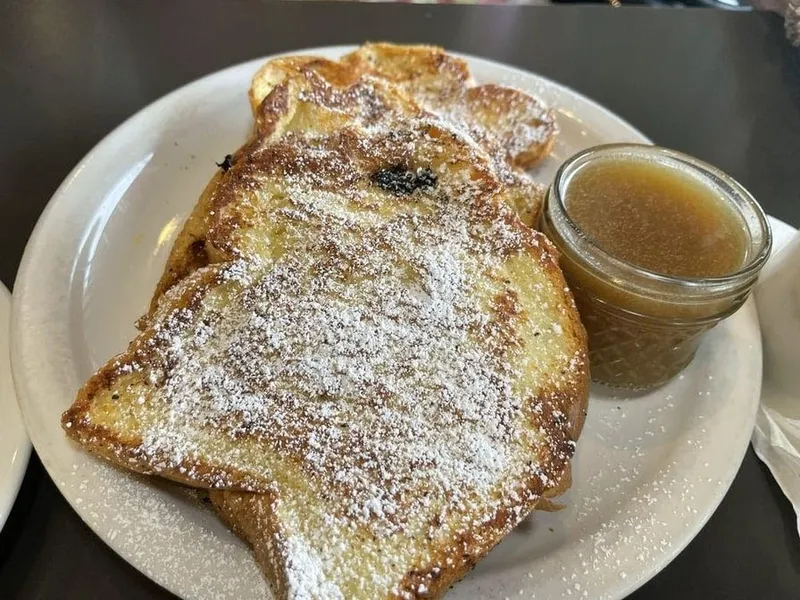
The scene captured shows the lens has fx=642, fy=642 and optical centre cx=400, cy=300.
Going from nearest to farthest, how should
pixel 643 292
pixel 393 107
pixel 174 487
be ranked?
1. pixel 174 487
2. pixel 643 292
3. pixel 393 107

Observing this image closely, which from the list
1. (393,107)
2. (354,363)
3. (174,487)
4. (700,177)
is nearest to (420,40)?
(393,107)

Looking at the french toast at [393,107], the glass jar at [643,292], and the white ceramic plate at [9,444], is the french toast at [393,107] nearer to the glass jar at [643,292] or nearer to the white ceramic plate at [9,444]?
the glass jar at [643,292]

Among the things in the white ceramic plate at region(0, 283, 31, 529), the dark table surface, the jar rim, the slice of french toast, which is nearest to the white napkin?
the dark table surface

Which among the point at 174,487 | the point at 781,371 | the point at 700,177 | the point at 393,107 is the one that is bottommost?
the point at 781,371

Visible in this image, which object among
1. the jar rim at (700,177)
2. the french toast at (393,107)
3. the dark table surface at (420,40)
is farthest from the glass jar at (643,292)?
the dark table surface at (420,40)

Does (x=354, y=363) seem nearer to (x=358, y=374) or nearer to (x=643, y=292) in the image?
(x=358, y=374)

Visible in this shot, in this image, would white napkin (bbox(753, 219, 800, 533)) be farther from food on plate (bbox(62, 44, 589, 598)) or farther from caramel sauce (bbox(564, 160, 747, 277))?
food on plate (bbox(62, 44, 589, 598))

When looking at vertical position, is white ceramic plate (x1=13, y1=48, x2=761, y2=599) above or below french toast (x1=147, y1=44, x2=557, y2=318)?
below
